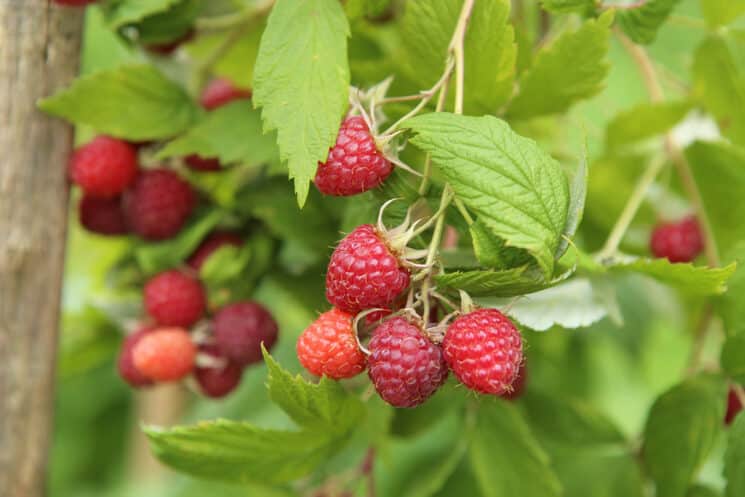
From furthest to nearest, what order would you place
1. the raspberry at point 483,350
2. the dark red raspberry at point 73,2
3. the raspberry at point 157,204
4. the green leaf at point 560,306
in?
1. the raspberry at point 157,204
2. the dark red raspberry at point 73,2
3. the green leaf at point 560,306
4. the raspberry at point 483,350

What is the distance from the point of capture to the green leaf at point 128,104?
98cm

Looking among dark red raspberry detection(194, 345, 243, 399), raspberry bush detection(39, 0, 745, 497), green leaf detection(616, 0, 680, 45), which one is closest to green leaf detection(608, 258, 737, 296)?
raspberry bush detection(39, 0, 745, 497)

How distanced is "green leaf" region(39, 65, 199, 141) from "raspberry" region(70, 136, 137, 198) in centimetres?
3

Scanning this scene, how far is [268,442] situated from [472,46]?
0.42m

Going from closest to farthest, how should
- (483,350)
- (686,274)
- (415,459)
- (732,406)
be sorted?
(483,350), (686,274), (732,406), (415,459)

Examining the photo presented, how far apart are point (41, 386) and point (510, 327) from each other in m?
0.64

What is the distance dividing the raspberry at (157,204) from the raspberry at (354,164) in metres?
0.36

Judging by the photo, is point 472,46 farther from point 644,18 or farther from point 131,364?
point 131,364

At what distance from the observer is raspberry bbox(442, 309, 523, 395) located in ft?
2.25

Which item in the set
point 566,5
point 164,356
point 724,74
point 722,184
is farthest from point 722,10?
point 164,356

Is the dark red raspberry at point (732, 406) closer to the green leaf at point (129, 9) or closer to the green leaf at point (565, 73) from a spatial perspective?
the green leaf at point (565, 73)

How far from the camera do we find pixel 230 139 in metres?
1.01

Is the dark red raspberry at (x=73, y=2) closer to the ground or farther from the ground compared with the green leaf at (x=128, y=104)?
farther from the ground

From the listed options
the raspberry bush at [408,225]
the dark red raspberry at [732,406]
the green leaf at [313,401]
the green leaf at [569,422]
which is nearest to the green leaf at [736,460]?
the raspberry bush at [408,225]
